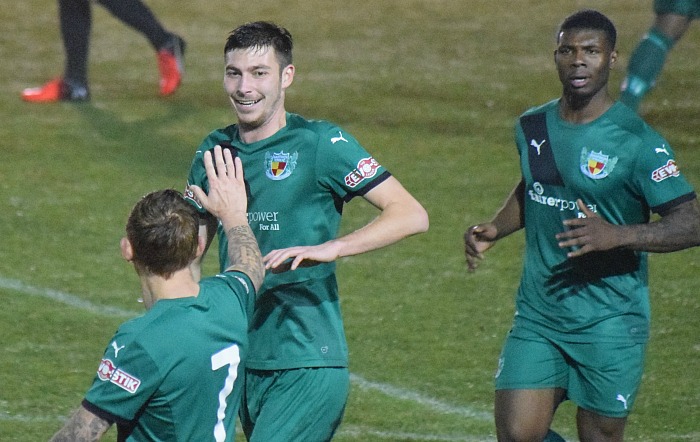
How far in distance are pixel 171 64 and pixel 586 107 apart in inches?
312

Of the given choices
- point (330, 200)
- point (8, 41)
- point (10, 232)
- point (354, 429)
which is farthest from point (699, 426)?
point (8, 41)

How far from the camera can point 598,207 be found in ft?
16.8

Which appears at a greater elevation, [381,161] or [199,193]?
[199,193]

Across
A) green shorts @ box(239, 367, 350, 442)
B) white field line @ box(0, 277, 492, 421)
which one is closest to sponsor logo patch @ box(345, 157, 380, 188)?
green shorts @ box(239, 367, 350, 442)

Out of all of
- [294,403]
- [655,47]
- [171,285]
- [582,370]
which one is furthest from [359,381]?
[655,47]

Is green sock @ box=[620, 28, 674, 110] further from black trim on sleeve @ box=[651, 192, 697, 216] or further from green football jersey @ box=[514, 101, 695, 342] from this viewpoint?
black trim on sleeve @ box=[651, 192, 697, 216]

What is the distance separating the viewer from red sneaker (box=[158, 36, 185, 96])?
12.5 metres

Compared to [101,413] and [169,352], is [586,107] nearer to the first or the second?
[169,352]

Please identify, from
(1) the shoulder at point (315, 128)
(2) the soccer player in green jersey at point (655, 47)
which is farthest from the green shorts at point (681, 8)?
(1) the shoulder at point (315, 128)

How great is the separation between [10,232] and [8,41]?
6208 mm

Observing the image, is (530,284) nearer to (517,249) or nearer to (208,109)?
(517,249)

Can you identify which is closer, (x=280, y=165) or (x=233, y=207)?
(x=233, y=207)

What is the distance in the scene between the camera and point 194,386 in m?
3.81

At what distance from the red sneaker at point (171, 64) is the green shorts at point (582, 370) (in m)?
7.79
